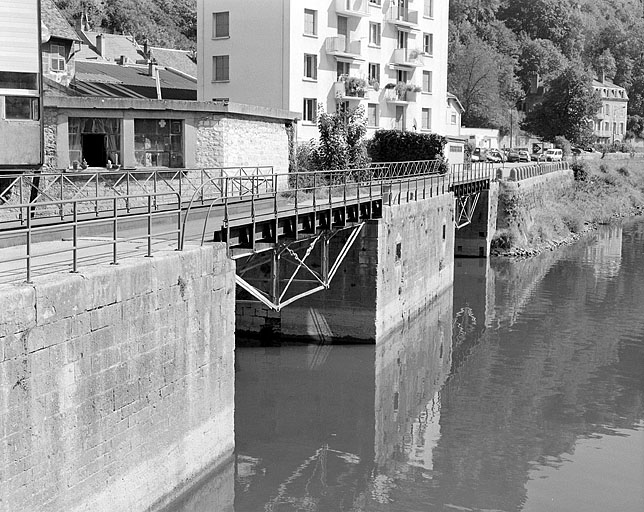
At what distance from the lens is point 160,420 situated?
532 inches

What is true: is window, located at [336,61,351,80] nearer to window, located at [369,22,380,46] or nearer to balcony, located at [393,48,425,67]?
window, located at [369,22,380,46]

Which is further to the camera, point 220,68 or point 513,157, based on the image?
point 513,157

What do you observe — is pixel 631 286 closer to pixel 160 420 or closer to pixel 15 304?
pixel 160 420

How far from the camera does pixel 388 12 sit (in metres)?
50.9

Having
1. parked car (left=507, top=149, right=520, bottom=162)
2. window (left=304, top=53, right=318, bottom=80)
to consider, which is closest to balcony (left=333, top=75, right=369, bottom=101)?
Answer: window (left=304, top=53, right=318, bottom=80)

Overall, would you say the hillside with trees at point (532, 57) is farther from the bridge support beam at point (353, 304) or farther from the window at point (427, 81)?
the bridge support beam at point (353, 304)

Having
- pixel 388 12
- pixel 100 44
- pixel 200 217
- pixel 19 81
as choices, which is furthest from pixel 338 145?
pixel 100 44

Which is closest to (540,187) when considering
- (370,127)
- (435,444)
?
(370,127)

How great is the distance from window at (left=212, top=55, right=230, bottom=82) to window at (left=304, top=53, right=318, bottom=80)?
3.49 m

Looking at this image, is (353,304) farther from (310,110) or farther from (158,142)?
(310,110)

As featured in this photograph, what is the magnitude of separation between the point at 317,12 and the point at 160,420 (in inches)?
1349

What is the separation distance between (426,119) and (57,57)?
20778 millimetres

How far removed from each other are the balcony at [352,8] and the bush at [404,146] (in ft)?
18.6

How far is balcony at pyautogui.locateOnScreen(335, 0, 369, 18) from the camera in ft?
153
